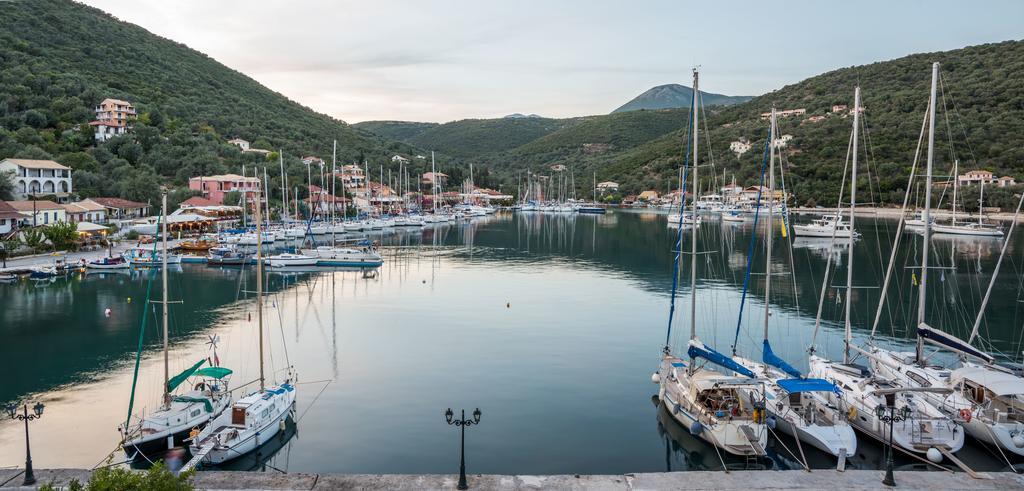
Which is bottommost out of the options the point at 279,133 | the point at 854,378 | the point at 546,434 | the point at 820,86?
the point at 546,434

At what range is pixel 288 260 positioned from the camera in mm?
51594

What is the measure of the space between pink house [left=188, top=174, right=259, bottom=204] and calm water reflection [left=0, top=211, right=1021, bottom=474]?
3466 cm

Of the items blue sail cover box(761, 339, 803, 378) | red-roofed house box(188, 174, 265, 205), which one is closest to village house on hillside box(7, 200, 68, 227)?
red-roofed house box(188, 174, 265, 205)

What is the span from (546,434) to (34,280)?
37.8 meters

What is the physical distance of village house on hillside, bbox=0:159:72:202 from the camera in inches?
2484

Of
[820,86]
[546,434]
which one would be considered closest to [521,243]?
[546,434]

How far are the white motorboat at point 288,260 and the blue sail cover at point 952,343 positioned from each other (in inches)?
1651

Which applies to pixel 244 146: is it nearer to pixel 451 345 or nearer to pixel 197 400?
pixel 451 345

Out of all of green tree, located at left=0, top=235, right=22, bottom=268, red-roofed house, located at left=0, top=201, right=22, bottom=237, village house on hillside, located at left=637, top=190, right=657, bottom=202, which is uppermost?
village house on hillside, located at left=637, top=190, right=657, bottom=202

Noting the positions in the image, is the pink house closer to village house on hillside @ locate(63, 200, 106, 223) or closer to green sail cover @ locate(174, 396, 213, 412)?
village house on hillside @ locate(63, 200, 106, 223)

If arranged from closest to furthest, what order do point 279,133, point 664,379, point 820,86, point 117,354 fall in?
1. point 664,379
2. point 117,354
3. point 279,133
4. point 820,86

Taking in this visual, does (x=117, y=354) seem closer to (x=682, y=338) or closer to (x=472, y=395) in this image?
(x=472, y=395)

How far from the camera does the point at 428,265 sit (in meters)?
54.0

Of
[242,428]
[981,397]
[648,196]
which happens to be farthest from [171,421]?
[648,196]
